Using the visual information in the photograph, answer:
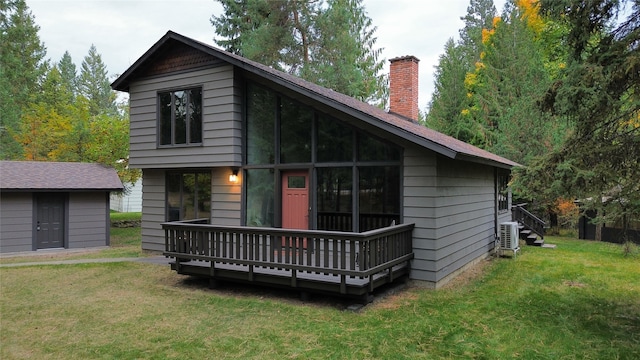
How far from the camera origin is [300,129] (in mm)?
8086

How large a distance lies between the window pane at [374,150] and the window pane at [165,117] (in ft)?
17.1

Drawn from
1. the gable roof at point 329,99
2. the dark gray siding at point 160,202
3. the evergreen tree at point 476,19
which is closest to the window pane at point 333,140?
the gable roof at point 329,99

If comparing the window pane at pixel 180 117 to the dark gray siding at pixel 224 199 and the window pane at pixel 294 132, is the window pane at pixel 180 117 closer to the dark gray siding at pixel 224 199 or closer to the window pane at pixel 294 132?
the dark gray siding at pixel 224 199

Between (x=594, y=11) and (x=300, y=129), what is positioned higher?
(x=594, y=11)

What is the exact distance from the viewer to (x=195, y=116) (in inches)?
367

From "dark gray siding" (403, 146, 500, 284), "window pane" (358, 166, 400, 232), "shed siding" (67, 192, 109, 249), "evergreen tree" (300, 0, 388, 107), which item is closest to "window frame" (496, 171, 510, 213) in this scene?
"dark gray siding" (403, 146, 500, 284)

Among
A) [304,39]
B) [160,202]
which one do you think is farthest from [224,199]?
[304,39]

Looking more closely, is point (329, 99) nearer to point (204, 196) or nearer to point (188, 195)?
point (204, 196)

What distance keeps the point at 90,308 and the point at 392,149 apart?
5649 millimetres

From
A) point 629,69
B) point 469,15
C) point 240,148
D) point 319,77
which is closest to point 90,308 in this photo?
point 240,148

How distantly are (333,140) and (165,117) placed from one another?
480cm

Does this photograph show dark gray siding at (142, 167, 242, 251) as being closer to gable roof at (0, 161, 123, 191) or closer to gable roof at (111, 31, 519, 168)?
gable roof at (111, 31, 519, 168)

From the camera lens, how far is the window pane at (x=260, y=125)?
8.52 m

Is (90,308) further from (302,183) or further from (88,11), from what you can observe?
(88,11)
